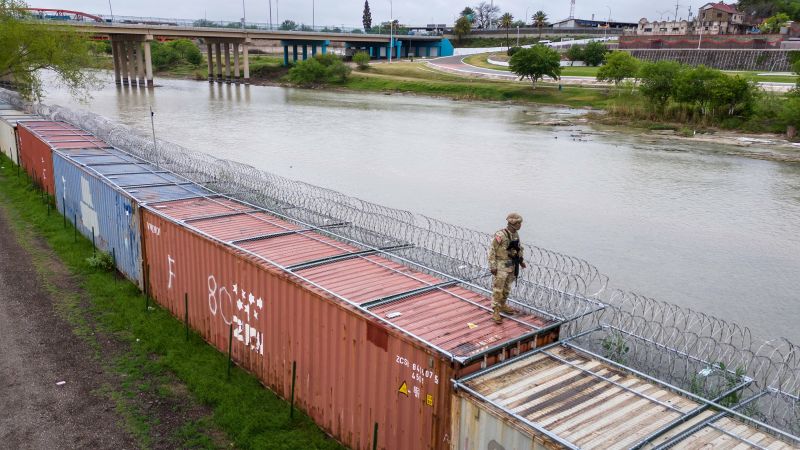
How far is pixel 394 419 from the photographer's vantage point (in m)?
9.02

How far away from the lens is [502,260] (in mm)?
9375

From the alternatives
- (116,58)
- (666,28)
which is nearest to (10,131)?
(116,58)

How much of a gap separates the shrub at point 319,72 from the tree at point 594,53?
4488 cm

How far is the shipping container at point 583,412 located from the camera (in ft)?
22.9

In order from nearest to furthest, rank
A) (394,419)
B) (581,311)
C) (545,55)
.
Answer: (394,419)
(581,311)
(545,55)

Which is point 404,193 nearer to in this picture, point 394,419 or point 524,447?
point 394,419

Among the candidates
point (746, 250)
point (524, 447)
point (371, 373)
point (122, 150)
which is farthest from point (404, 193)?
point (524, 447)

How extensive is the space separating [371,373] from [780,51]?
342 ft

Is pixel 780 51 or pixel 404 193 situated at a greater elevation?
pixel 780 51

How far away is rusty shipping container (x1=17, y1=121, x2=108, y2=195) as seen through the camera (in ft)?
79.9

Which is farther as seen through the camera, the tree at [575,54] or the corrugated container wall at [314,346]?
the tree at [575,54]

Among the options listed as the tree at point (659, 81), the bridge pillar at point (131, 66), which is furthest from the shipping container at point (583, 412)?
the bridge pillar at point (131, 66)

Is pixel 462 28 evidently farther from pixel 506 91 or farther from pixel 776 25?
pixel 506 91

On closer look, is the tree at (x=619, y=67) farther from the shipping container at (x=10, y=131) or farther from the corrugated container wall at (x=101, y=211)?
the corrugated container wall at (x=101, y=211)
